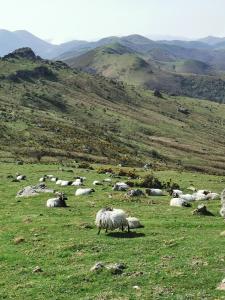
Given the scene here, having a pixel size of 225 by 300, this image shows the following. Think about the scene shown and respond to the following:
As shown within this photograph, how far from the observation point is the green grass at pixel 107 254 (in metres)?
23.2

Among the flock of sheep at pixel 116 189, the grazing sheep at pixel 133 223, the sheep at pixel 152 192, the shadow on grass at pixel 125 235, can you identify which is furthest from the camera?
the sheep at pixel 152 192

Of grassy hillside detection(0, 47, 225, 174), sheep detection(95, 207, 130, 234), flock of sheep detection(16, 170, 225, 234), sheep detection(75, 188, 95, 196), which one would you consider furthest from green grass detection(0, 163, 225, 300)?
grassy hillside detection(0, 47, 225, 174)

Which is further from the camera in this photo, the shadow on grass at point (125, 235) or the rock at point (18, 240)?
the rock at point (18, 240)

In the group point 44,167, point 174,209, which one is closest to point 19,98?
point 44,167

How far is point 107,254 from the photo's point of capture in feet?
91.8

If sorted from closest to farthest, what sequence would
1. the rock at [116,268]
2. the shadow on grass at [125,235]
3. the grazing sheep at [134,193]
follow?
the rock at [116,268] → the shadow on grass at [125,235] → the grazing sheep at [134,193]

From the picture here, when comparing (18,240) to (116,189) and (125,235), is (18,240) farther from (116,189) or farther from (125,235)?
(116,189)

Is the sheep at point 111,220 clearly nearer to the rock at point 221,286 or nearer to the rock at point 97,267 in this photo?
the rock at point 97,267

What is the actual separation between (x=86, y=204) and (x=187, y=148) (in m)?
126

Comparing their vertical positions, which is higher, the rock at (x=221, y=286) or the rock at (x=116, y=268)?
the rock at (x=221, y=286)

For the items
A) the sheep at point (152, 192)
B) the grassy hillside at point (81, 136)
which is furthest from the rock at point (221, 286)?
the grassy hillside at point (81, 136)

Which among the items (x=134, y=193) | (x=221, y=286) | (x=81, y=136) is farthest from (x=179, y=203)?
(x=81, y=136)

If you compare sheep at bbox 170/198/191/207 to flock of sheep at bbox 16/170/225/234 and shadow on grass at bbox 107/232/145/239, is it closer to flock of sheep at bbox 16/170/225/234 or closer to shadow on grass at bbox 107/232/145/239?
flock of sheep at bbox 16/170/225/234

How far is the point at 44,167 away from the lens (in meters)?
77.1
